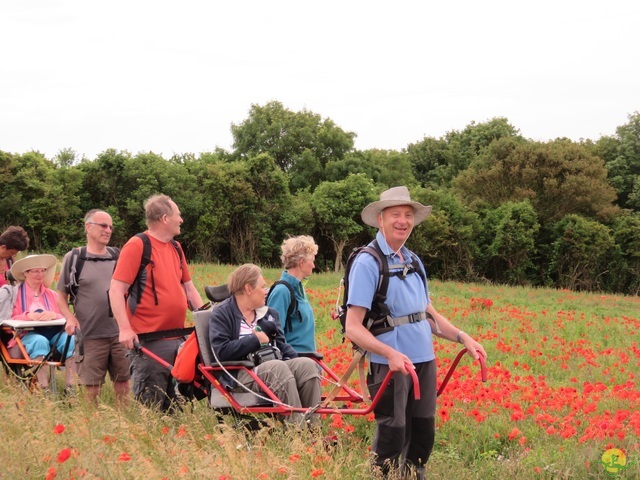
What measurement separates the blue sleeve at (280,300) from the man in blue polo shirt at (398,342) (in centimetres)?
171

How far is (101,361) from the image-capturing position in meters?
7.59

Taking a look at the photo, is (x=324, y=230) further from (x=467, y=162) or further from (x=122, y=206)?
(x=467, y=162)

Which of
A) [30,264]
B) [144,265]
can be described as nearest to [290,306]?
[144,265]

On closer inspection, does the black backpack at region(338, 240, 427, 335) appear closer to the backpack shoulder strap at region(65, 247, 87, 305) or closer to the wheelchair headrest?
the wheelchair headrest

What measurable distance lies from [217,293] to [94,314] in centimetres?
154

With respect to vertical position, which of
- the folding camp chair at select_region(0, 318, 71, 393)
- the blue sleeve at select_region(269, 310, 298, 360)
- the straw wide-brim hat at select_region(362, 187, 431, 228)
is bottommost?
the folding camp chair at select_region(0, 318, 71, 393)

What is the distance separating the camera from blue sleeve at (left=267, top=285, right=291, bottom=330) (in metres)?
6.65

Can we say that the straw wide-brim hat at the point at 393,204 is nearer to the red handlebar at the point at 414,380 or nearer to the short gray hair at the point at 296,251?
the red handlebar at the point at 414,380

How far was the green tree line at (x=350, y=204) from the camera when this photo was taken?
33.1m

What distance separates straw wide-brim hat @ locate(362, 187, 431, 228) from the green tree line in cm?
2567

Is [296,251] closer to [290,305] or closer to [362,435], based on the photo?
[290,305]

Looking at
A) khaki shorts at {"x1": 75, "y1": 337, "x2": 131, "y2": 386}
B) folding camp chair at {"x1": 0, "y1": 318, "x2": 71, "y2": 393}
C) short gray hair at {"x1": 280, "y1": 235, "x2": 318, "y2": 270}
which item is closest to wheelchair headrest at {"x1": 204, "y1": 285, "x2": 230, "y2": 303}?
short gray hair at {"x1": 280, "y1": 235, "x2": 318, "y2": 270}

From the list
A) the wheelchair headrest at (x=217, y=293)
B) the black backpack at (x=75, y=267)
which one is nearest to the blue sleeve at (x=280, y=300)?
the wheelchair headrest at (x=217, y=293)

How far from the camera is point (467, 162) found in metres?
59.9
